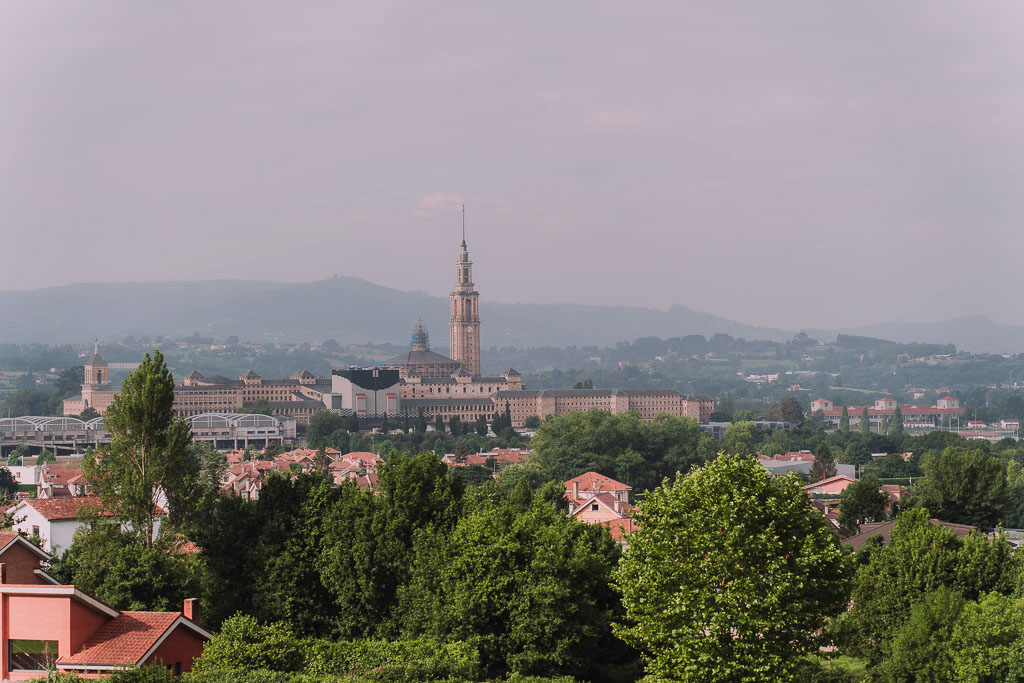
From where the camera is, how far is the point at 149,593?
18.4 m

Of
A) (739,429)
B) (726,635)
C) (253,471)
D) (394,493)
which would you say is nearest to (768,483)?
(726,635)

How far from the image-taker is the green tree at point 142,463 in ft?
67.1

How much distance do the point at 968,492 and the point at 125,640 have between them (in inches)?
1059

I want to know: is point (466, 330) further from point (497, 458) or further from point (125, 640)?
point (125, 640)

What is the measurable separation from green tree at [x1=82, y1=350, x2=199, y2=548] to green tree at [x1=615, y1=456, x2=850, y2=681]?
803 cm

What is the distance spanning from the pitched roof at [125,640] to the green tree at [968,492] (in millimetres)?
25115

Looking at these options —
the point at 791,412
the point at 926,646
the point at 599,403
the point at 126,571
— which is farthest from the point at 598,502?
the point at 599,403

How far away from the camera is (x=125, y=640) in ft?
48.5

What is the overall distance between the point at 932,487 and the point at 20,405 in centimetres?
11183

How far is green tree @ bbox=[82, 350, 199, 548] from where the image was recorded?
20.5m

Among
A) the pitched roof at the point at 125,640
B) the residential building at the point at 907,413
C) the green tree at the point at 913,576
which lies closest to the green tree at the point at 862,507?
the green tree at the point at 913,576

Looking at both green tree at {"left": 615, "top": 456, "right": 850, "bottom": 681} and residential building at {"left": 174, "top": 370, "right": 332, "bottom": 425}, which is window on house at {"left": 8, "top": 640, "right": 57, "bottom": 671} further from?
residential building at {"left": 174, "top": 370, "right": 332, "bottom": 425}

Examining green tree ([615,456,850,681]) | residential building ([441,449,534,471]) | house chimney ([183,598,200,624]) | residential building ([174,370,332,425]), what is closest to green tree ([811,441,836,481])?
residential building ([441,449,534,471])

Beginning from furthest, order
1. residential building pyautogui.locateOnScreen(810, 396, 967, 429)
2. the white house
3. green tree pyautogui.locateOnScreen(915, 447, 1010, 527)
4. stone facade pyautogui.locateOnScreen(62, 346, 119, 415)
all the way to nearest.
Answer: residential building pyautogui.locateOnScreen(810, 396, 967, 429) → stone facade pyautogui.locateOnScreen(62, 346, 119, 415) → green tree pyautogui.locateOnScreen(915, 447, 1010, 527) → the white house
